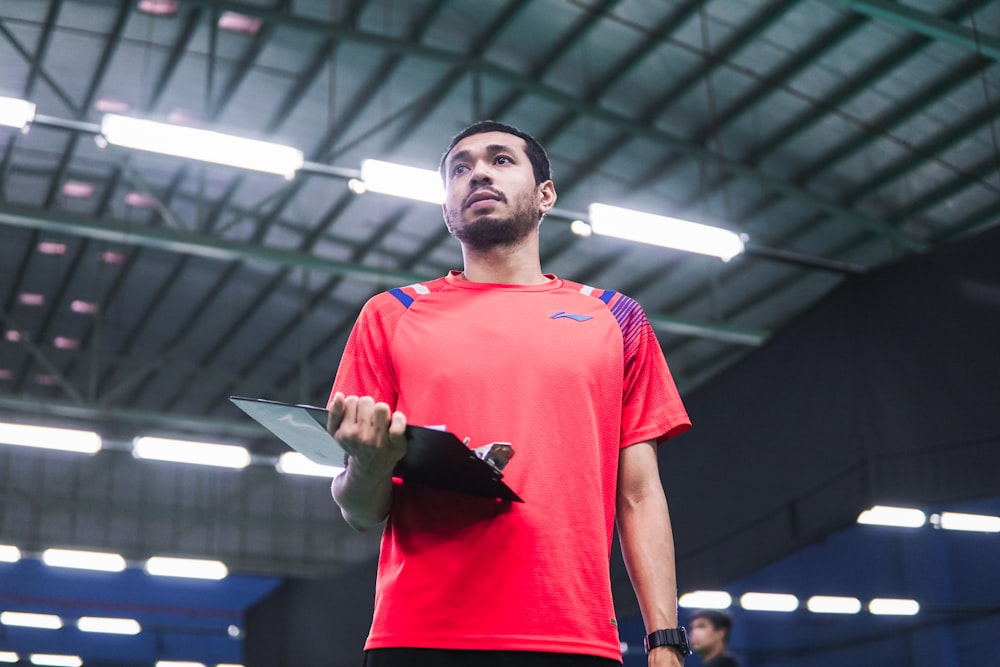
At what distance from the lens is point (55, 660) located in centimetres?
1961

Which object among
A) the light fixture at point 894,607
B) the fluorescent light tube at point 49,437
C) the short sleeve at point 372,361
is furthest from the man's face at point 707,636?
the light fixture at point 894,607

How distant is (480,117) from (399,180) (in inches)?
206

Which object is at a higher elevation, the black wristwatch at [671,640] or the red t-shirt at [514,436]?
the red t-shirt at [514,436]

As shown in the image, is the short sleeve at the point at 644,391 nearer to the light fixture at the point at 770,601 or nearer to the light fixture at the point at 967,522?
the light fixture at the point at 967,522

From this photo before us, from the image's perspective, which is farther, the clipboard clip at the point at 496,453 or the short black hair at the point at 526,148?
the short black hair at the point at 526,148

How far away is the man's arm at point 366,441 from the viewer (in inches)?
55.1

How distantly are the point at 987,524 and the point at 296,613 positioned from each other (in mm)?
8322

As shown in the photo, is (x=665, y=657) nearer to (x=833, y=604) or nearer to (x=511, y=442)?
(x=511, y=442)

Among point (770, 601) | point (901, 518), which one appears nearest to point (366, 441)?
point (901, 518)

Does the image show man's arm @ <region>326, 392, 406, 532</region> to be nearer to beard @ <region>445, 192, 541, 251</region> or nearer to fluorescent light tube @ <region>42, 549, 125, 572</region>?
beard @ <region>445, 192, 541, 251</region>

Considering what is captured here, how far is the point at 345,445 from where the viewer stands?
144cm

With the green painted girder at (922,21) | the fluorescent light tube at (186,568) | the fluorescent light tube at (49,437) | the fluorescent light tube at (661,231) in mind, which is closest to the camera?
the fluorescent light tube at (661,231)

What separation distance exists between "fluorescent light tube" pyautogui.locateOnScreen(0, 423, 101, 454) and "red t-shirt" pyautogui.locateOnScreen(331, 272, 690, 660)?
9.44 metres

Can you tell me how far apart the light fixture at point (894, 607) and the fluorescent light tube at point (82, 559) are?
10.5m
